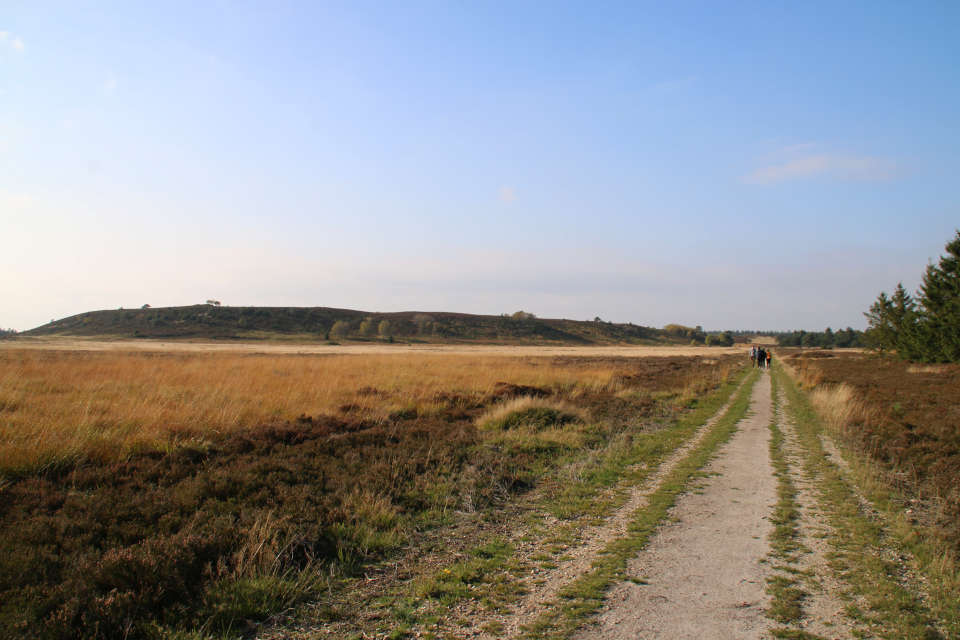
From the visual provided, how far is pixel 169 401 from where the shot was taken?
12000mm

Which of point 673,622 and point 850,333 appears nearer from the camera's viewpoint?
point 673,622

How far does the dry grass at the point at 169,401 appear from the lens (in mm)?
7875

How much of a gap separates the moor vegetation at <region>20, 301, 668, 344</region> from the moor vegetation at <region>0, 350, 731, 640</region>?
98.8 metres

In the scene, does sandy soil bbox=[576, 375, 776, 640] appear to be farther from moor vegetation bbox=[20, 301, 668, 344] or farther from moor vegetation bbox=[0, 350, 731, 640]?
moor vegetation bbox=[20, 301, 668, 344]

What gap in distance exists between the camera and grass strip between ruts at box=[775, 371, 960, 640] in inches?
150

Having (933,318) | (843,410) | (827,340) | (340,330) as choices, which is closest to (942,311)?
(933,318)

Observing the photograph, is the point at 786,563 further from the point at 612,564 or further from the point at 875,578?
the point at 612,564

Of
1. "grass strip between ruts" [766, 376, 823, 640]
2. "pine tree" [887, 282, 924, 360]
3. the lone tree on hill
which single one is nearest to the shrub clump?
"grass strip between ruts" [766, 376, 823, 640]

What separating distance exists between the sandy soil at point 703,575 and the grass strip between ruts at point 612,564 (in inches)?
4.9

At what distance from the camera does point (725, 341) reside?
16100 cm

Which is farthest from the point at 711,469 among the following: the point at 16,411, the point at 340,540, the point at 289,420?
the point at 16,411

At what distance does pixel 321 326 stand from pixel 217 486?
434 feet

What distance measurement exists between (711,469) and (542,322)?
517ft

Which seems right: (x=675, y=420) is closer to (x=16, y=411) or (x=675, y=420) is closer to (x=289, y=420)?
(x=289, y=420)
